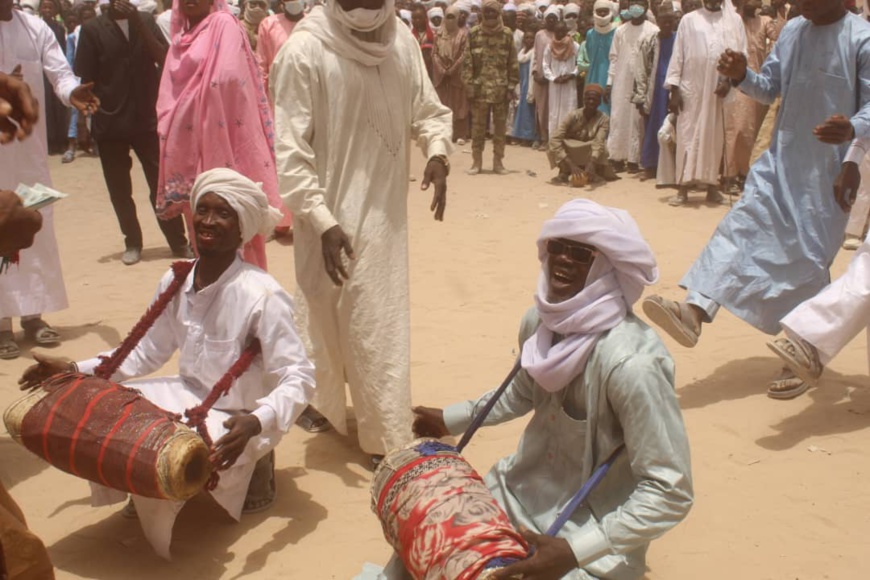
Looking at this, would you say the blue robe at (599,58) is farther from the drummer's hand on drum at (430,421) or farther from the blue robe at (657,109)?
the drummer's hand on drum at (430,421)

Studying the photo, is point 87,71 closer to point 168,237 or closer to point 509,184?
point 168,237

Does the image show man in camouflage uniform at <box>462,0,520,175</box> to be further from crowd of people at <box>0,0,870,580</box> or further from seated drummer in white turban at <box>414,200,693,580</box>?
seated drummer in white turban at <box>414,200,693,580</box>

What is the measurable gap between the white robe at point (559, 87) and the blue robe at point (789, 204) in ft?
29.7

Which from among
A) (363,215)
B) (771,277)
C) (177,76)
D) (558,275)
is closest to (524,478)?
(558,275)

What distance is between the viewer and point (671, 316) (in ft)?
16.2

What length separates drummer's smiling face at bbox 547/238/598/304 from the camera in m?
2.81

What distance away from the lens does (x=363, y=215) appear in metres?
4.21

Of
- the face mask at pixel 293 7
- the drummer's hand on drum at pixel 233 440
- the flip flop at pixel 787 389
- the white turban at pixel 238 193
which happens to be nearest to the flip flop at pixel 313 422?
the white turban at pixel 238 193

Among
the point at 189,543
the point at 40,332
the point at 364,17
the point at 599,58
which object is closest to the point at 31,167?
the point at 40,332

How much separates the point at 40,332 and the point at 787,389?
4.49m

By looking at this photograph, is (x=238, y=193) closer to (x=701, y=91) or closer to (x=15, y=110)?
(x=15, y=110)

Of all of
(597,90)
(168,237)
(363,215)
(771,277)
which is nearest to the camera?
(363,215)

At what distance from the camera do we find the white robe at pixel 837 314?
4535 millimetres

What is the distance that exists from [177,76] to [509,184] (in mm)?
6350
